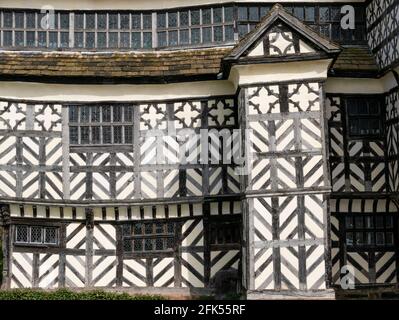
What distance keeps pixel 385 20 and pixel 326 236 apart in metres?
5.83

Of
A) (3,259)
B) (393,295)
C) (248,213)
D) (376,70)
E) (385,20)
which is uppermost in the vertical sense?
(385,20)

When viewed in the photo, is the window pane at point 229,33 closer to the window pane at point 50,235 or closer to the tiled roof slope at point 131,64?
the tiled roof slope at point 131,64


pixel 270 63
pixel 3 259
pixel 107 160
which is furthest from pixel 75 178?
pixel 270 63

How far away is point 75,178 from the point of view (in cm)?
1789

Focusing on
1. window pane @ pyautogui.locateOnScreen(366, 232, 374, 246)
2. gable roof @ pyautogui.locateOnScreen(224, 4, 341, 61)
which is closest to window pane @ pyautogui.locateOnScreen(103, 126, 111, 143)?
gable roof @ pyautogui.locateOnScreen(224, 4, 341, 61)

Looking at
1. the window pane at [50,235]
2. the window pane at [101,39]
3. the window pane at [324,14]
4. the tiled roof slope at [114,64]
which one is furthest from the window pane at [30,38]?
the window pane at [324,14]

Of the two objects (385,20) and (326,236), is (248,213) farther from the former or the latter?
(385,20)

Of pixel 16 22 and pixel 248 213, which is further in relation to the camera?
pixel 16 22

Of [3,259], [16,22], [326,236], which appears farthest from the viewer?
[16,22]

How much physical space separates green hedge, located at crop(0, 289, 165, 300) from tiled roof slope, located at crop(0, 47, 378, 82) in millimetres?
5473

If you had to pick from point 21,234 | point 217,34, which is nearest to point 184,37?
point 217,34

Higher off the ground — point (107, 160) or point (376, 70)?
point (376, 70)

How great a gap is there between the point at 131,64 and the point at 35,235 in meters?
5.12

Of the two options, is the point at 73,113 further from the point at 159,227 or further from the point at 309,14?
the point at 309,14
